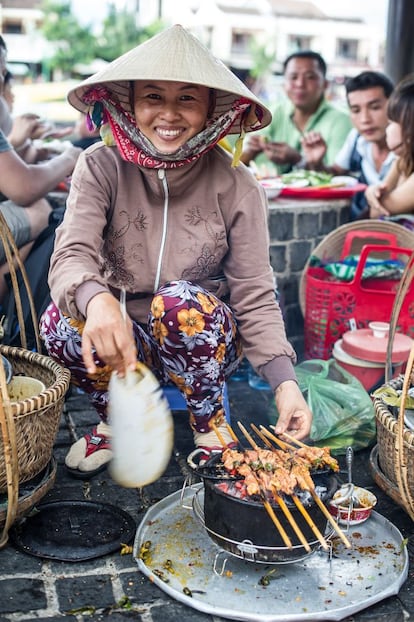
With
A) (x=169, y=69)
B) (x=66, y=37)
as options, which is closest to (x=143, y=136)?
(x=169, y=69)

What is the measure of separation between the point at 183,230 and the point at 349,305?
1538 mm

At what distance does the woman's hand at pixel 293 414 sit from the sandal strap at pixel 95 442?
0.81 m

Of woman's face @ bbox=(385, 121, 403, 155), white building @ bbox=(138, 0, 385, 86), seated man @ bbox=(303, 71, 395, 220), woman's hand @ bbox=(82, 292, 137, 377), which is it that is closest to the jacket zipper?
woman's hand @ bbox=(82, 292, 137, 377)

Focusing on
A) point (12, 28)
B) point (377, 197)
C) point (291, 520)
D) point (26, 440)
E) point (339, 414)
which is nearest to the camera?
point (291, 520)

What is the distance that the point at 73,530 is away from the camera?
92.0 inches

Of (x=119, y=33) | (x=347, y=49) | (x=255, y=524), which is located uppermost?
(x=347, y=49)

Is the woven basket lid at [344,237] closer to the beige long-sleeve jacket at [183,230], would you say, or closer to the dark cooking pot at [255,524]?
the beige long-sleeve jacket at [183,230]

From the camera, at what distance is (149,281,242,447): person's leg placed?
248 cm

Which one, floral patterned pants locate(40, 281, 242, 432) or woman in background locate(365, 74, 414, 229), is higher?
woman in background locate(365, 74, 414, 229)

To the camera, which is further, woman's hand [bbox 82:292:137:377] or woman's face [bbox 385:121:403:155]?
woman's face [bbox 385:121:403:155]

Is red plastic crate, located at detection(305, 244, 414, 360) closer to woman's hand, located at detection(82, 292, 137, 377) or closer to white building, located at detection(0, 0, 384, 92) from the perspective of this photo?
woman's hand, located at detection(82, 292, 137, 377)

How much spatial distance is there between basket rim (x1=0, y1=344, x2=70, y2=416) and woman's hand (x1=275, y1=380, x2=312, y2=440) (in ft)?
2.49

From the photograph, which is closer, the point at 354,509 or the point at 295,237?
the point at 354,509

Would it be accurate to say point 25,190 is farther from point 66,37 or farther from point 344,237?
point 66,37
